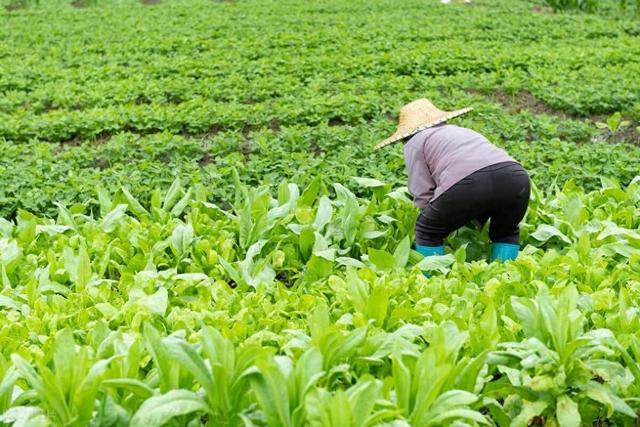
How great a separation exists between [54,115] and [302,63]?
408 centimetres

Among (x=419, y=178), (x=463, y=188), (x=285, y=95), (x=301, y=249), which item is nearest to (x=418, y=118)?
(x=419, y=178)

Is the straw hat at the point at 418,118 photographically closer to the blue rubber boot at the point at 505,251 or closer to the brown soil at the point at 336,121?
the blue rubber boot at the point at 505,251

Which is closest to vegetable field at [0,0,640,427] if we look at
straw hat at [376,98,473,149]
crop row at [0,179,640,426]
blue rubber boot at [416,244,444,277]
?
crop row at [0,179,640,426]

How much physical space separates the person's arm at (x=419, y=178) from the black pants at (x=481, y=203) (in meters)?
0.13

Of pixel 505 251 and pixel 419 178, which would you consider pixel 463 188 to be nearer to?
pixel 419 178

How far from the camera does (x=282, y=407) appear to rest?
2.18 m

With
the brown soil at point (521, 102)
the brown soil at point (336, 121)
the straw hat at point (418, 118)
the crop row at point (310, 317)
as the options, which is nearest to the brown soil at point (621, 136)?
the brown soil at point (521, 102)

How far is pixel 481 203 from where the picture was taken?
4.58 metres

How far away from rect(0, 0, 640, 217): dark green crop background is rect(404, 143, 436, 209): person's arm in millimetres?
993

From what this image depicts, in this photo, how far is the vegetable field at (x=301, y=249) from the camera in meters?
2.29

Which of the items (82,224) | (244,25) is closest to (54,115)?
(82,224)

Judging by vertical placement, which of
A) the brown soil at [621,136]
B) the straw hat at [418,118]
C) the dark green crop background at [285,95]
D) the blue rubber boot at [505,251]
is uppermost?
the straw hat at [418,118]

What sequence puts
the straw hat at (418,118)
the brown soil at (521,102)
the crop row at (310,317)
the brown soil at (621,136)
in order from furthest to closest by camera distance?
1. the brown soil at (521,102)
2. the brown soil at (621,136)
3. the straw hat at (418,118)
4. the crop row at (310,317)

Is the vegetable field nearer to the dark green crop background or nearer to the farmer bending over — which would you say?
the dark green crop background
